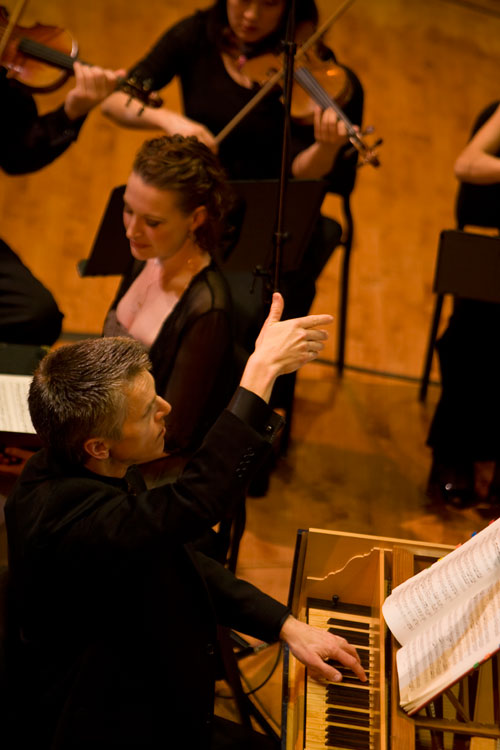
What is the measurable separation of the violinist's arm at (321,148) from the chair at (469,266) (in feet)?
1.96

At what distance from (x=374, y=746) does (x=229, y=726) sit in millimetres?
323

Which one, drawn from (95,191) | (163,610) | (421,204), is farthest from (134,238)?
(421,204)

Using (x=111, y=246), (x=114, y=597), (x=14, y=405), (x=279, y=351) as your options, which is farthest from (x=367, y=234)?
(x=114, y=597)

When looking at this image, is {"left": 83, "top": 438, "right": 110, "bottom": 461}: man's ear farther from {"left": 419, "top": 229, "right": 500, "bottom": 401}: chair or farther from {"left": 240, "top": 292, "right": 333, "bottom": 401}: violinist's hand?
{"left": 419, "top": 229, "right": 500, "bottom": 401}: chair

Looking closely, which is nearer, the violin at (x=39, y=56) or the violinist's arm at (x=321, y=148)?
the violinist's arm at (x=321, y=148)

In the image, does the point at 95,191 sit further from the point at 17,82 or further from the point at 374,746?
the point at 374,746

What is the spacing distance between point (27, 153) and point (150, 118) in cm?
43

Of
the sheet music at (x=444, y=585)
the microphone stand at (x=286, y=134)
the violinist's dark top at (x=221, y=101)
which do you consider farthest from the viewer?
the violinist's dark top at (x=221, y=101)

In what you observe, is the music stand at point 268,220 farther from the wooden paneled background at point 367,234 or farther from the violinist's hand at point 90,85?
the wooden paneled background at point 367,234

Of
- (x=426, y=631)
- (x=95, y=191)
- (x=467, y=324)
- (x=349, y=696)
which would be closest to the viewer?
(x=426, y=631)

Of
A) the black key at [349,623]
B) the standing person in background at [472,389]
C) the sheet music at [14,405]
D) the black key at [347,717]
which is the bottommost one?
the black key at [347,717]

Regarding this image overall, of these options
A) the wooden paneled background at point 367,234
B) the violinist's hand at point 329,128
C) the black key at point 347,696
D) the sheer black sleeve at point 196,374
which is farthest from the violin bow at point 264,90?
the black key at point 347,696

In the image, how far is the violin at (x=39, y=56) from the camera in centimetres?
264

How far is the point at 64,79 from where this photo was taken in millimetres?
2680
